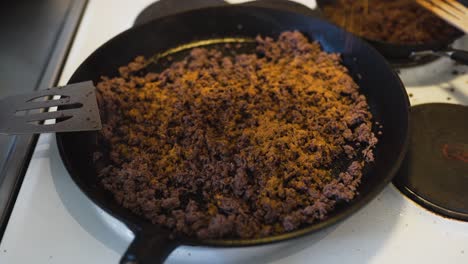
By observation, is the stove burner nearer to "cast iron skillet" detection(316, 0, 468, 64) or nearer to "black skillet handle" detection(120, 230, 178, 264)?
"cast iron skillet" detection(316, 0, 468, 64)

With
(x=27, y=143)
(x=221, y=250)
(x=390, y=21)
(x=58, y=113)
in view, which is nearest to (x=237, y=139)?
(x=221, y=250)

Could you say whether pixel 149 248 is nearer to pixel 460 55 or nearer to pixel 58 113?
pixel 58 113

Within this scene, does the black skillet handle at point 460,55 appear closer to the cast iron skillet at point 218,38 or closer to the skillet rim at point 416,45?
the skillet rim at point 416,45

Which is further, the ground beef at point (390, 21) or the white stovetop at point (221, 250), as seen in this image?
the ground beef at point (390, 21)

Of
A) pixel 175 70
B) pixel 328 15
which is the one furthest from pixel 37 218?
pixel 328 15

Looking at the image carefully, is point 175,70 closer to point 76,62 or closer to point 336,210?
point 76,62

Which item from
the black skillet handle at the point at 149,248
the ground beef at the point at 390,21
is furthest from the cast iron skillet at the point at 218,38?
the ground beef at the point at 390,21
